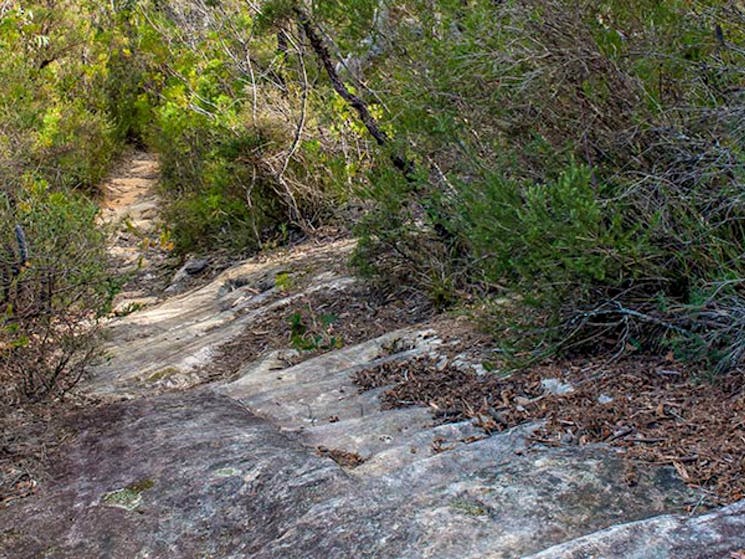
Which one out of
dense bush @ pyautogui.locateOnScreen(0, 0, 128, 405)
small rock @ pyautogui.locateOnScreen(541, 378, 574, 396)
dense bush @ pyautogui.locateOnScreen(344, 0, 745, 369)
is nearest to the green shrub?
dense bush @ pyautogui.locateOnScreen(0, 0, 128, 405)

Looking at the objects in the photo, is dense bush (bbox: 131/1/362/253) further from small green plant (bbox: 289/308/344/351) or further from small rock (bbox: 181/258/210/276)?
small green plant (bbox: 289/308/344/351)

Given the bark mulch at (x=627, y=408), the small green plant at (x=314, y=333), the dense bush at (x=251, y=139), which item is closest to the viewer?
the bark mulch at (x=627, y=408)

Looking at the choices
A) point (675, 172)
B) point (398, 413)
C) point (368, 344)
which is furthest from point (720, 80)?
point (368, 344)

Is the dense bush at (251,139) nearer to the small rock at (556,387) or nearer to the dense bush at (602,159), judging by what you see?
the dense bush at (602,159)

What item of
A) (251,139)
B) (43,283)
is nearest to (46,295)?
(43,283)

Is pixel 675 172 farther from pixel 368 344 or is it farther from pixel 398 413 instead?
pixel 368 344

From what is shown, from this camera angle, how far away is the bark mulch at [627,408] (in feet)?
10.3

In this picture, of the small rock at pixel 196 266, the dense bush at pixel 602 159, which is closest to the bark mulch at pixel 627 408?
the dense bush at pixel 602 159

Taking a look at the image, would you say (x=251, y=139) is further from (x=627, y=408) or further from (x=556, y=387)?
(x=627, y=408)

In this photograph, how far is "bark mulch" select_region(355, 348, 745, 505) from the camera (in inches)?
123

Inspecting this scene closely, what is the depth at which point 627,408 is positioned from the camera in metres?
3.66

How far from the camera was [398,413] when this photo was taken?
15.2 ft

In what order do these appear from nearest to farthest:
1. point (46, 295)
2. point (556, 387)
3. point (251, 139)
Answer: point (556, 387) < point (46, 295) < point (251, 139)

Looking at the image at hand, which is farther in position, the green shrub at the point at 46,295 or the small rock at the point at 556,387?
the green shrub at the point at 46,295
